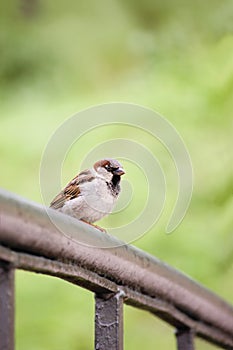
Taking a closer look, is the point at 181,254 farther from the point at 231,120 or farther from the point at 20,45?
the point at 20,45

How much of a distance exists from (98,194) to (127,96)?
113cm

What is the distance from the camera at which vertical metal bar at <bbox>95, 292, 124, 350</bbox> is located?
21.5 inches

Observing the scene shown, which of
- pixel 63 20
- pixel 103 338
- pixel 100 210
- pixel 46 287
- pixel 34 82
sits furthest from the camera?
pixel 63 20

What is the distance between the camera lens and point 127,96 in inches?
86.4

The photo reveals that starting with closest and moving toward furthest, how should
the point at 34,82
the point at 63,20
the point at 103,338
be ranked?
the point at 103,338 < the point at 34,82 < the point at 63,20

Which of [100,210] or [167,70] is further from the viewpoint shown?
[167,70]

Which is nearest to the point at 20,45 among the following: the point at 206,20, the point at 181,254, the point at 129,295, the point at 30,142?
the point at 30,142

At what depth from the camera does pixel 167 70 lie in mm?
2186

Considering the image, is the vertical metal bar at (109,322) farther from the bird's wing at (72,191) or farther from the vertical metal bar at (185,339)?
the bird's wing at (72,191)

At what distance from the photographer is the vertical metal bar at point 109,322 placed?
0.55 m

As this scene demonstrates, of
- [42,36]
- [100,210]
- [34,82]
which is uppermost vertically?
[42,36]

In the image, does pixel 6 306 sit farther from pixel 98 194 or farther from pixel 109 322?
pixel 98 194

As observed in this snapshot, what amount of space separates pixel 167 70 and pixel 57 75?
29 cm

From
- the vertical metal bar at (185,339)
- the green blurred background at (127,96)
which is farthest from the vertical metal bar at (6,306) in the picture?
the green blurred background at (127,96)
